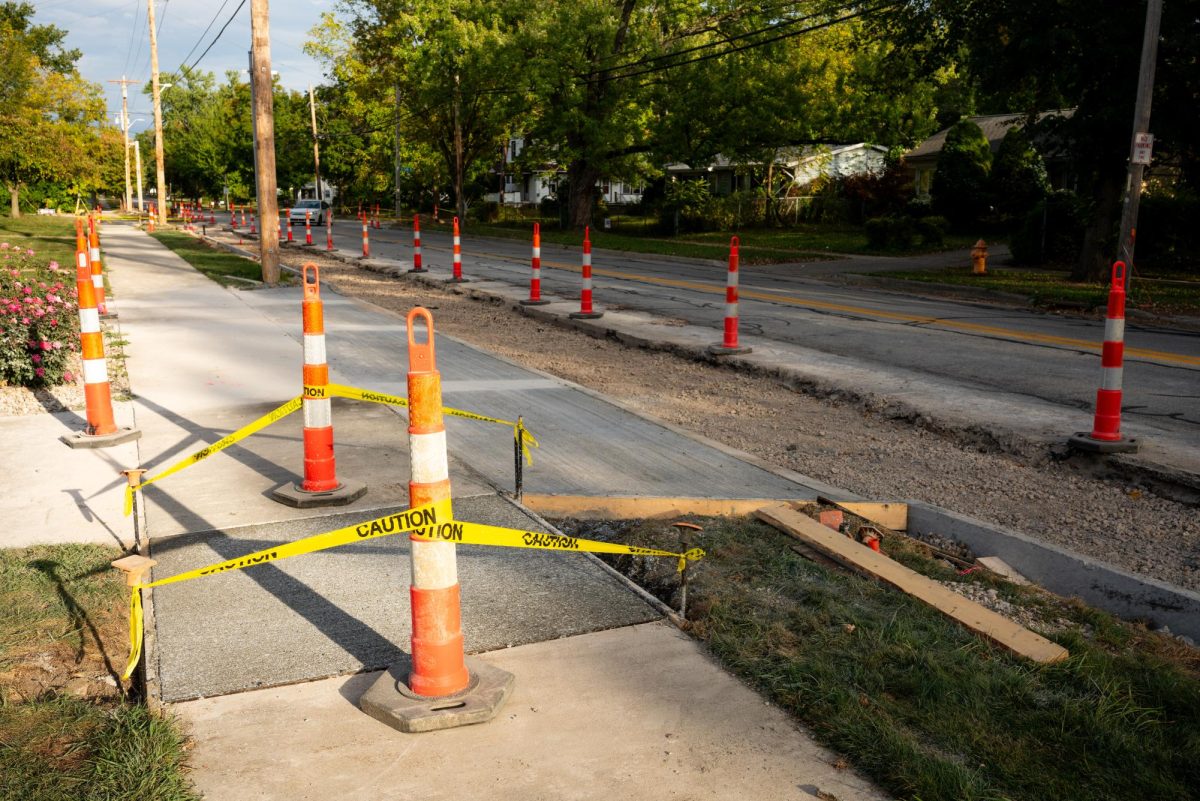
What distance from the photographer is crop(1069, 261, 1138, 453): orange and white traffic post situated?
275 inches

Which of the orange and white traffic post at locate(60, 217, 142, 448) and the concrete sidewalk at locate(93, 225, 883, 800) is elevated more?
the orange and white traffic post at locate(60, 217, 142, 448)

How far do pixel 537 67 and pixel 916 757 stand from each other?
37307 mm

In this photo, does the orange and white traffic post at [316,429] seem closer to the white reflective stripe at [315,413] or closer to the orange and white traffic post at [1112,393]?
the white reflective stripe at [315,413]

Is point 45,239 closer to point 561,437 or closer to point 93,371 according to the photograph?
point 93,371

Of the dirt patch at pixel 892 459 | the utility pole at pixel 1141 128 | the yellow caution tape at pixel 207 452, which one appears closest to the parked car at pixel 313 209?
the utility pole at pixel 1141 128

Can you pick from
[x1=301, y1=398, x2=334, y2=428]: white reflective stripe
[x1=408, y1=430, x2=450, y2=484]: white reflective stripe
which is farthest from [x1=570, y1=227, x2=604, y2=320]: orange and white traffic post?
[x1=408, y1=430, x2=450, y2=484]: white reflective stripe

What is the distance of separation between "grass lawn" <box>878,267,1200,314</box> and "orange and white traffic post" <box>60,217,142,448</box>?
14531 millimetres

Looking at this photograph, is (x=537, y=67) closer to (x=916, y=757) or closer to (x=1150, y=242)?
(x=1150, y=242)

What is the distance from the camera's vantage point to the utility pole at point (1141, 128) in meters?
15.7

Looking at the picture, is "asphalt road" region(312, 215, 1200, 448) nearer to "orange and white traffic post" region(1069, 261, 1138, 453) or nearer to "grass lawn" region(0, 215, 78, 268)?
"orange and white traffic post" region(1069, 261, 1138, 453)

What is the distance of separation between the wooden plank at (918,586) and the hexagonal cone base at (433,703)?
1.90 metres

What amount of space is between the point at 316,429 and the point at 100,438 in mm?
2173

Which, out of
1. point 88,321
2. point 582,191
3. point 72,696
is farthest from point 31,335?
point 582,191

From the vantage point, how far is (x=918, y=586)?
175 inches
